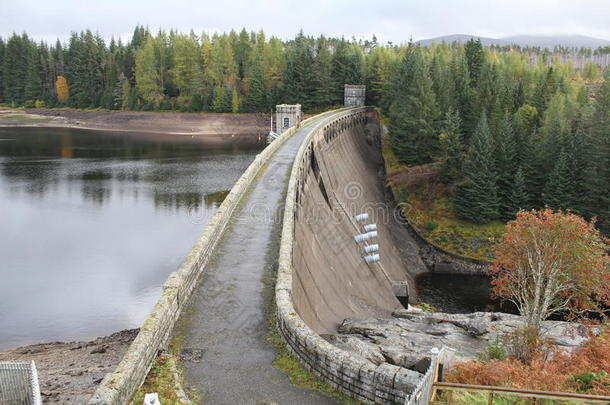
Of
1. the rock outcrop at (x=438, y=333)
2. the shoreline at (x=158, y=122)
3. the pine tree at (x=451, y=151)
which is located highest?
the shoreline at (x=158, y=122)

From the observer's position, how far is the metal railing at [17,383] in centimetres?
1479

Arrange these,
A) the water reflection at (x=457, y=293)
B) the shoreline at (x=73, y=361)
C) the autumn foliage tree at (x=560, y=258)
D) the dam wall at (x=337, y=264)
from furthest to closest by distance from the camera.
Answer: the water reflection at (x=457, y=293) → the autumn foliage tree at (x=560, y=258) → the shoreline at (x=73, y=361) → the dam wall at (x=337, y=264)

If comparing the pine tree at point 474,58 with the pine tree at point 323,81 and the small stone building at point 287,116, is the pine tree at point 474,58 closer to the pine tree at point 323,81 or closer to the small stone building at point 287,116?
the pine tree at point 323,81

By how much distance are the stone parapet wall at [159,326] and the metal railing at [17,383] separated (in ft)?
12.6

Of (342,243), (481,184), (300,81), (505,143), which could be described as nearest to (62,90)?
(300,81)

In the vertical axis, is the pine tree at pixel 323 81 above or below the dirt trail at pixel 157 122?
above

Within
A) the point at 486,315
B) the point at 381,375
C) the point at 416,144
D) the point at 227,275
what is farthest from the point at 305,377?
the point at 416,144

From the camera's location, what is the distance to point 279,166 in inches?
1505

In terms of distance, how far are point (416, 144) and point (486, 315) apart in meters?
35.2

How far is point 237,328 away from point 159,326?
101 inches

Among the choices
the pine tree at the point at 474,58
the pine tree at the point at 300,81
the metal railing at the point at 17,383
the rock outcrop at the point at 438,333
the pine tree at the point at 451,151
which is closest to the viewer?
the metal railing at the point at 17,383

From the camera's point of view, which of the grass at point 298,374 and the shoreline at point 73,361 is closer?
the grass at point 298,374

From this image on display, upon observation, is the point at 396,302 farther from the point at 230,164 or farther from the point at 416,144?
the point at 230,164

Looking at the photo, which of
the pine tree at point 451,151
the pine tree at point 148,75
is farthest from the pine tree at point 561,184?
the pine tree at point 148,75
